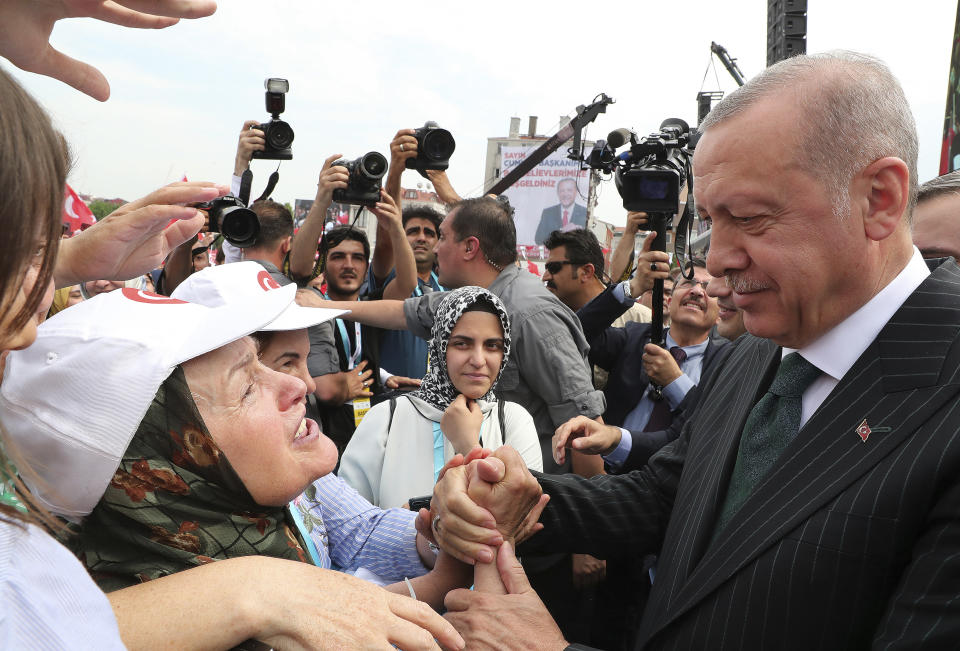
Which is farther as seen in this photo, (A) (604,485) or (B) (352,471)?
(B) (352,471)

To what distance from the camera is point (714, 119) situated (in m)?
1.76

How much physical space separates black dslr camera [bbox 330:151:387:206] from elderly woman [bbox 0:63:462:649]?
3336 mm

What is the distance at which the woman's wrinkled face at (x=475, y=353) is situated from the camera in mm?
3301

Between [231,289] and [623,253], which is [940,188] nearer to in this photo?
[231,289]

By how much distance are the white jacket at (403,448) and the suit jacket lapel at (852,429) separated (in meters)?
1.58

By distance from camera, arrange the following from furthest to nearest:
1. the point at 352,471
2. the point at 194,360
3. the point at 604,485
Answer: the point at 352,471 → the point at 604,485 → the point at 194,360

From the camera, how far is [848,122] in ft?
5.14

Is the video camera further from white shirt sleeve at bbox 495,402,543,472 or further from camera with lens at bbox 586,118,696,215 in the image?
white shirt sleeve at bbox 495,402,543,472

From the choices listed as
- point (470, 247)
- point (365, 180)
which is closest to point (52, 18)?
point (470, 247)

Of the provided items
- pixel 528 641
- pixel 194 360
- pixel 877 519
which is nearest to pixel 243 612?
pixel 194 360

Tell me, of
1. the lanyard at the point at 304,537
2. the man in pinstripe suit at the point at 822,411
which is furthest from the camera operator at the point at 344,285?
the man in pinstripe suit at the point at 822,411

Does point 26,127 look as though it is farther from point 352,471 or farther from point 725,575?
point 352,471

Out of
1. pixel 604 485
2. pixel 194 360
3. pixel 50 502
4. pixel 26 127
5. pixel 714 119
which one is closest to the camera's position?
pixel 26 127

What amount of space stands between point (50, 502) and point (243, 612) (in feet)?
1.48
